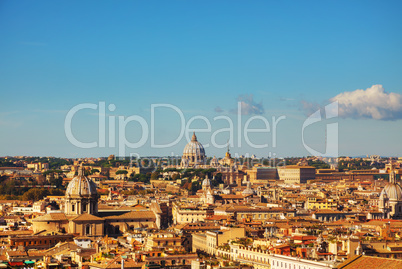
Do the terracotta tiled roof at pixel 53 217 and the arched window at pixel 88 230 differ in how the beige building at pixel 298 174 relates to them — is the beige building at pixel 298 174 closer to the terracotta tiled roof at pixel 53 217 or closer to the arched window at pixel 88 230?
the terracotta tiled roof at pixel 53 217

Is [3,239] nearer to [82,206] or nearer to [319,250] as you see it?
[82,206]

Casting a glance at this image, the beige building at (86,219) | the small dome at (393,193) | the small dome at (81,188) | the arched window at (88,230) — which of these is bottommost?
the arched window at (88,230)

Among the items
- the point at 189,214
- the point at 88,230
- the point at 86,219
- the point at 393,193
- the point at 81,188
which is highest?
the point at 81,188

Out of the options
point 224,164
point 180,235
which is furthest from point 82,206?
point 224,164

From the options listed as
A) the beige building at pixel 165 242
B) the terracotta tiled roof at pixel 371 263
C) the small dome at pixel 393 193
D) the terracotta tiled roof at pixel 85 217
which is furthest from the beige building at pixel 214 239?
the small dome at pixel 393 193

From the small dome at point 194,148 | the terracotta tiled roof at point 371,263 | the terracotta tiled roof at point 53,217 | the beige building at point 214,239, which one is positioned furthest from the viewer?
the small dome at point 194,148

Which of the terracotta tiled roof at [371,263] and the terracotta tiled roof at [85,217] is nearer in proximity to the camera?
the terracotta tiled roof at [371,263]

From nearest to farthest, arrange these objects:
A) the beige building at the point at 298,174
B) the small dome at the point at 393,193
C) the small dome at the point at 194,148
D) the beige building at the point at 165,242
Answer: the beige building at the point at 165,242 → the small dome at the point at 393,193 → the beige building at the point at 298,174 → the small dome at the point at 194,148

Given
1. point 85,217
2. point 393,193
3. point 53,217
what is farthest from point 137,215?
point 393,193

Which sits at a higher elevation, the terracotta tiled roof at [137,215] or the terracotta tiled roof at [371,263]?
the terracotta tiled roof at [371,263]

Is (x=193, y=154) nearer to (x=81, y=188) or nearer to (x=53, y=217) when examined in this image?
(x=81, y=188)

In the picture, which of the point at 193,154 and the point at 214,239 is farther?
the point at 193,154
